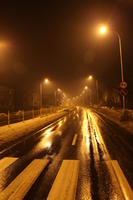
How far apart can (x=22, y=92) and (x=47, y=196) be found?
77.2 meters

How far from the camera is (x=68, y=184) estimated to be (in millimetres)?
4293

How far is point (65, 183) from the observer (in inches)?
171

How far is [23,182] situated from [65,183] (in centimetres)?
120

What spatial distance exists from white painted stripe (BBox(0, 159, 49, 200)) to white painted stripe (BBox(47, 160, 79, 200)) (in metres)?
0.68

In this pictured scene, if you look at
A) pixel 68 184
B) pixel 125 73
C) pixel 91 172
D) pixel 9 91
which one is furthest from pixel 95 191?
pixel 9 91

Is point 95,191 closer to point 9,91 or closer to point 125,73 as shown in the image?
point 125,73

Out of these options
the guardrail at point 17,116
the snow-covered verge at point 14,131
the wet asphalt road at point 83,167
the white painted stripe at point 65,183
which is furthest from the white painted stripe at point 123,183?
the guardrail at point 17,116

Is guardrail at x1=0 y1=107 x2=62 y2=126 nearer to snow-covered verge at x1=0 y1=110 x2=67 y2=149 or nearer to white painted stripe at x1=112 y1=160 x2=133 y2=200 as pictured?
snow-covered verge at x1=0 y1=110 x2=67 y2=149

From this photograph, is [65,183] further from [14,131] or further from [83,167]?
[14,131]

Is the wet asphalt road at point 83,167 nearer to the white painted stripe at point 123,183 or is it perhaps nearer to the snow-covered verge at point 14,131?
the white painted stripe at point 123,183

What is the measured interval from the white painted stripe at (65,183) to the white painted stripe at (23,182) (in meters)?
0.68

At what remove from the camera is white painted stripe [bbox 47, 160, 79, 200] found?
148 inches

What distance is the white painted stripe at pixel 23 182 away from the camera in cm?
380

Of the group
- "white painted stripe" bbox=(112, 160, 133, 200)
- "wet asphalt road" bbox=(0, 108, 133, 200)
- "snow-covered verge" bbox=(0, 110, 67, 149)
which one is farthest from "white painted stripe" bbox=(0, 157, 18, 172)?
"white painted stripe" bbox=(112, 160, 133, 200)
